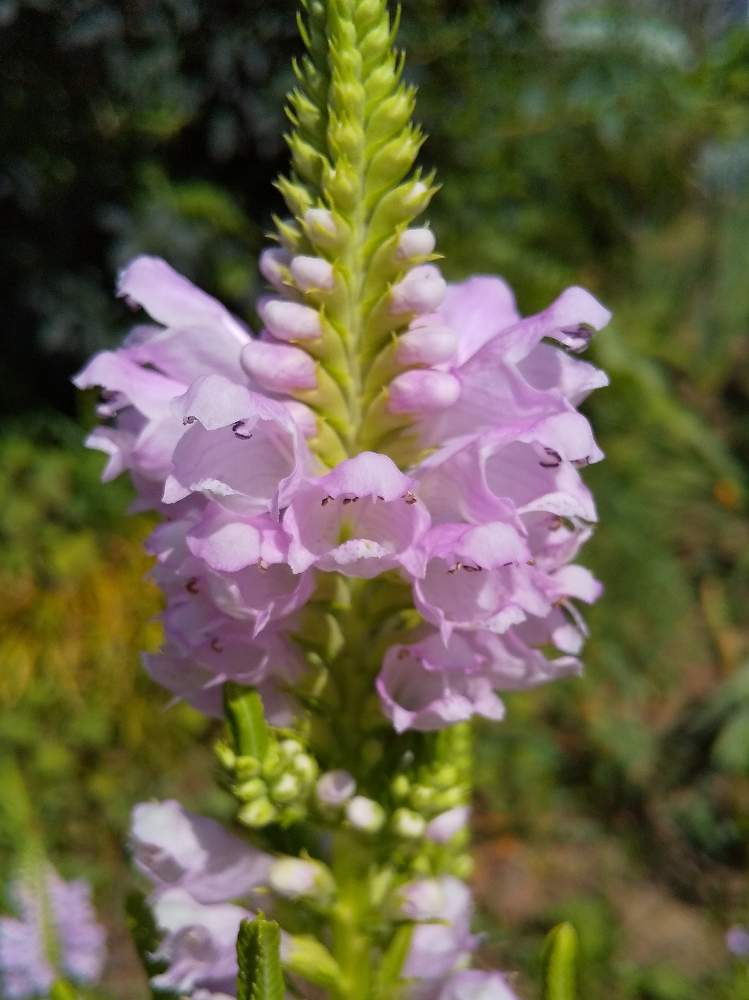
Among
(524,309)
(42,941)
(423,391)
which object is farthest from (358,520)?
(524,309)

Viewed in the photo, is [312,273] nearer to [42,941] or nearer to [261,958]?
[261,958]

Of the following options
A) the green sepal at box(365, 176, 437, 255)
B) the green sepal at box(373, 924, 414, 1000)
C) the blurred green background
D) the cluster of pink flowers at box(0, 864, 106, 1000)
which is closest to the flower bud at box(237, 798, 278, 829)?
the green sepal at box(373, 924, 414, 1000)

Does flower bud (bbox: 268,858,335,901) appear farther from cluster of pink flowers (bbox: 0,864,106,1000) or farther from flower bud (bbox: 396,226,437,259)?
cluster of pink flowers (bbox: 0,864,106,1000)

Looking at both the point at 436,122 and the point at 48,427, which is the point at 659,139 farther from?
the point at 48,427

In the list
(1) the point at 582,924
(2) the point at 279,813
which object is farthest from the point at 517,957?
(2) the point at 279,813

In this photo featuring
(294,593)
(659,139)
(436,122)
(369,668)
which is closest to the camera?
(294,593)

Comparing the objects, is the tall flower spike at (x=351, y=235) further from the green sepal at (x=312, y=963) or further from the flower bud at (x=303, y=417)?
the green sepal at (x=312, y=963)
